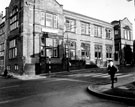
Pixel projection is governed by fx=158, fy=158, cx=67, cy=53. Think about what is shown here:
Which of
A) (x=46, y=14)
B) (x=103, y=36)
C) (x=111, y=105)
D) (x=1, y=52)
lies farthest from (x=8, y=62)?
(x=111, y=105)

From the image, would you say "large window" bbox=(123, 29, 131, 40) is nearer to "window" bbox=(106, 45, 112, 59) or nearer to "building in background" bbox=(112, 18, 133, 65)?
"building in background" bbox=(112, 18, 133, 65)

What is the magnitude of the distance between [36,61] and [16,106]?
55.9 ft

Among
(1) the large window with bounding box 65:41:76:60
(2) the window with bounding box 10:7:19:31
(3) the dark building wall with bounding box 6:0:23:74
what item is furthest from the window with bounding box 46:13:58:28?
(2) the window with bounding box 10:7:19:31

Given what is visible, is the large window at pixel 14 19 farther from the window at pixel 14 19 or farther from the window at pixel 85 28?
the window at pixel 85 28

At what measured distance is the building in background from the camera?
38.4 m

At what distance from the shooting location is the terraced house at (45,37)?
76.8 ft

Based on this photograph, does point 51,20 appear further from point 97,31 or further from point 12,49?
point 97,31

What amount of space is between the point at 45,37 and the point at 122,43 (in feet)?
Result: 71.1

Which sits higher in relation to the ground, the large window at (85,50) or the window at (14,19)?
the window at (14,19)

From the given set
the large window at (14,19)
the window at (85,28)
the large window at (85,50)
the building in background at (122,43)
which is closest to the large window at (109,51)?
the building in background at (122,43)

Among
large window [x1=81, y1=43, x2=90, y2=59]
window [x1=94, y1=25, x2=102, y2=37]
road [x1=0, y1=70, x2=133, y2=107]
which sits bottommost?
road [x1=0, y1=70, x2=133, y2=107]

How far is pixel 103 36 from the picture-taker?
36062 millimetres

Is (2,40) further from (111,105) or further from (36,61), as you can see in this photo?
(111,105)

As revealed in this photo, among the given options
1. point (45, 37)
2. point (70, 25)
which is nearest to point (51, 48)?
point (45, 37)
